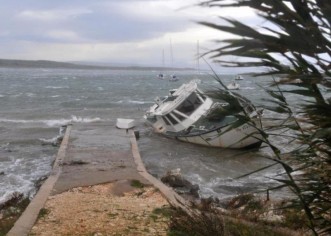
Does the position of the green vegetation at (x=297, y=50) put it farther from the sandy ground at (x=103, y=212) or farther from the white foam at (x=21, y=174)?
the white foam at (x=21, y=174)

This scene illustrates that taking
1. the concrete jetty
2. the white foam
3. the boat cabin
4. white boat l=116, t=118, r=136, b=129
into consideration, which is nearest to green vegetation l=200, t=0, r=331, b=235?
the concrete jetty

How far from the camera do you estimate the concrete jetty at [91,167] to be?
9016mm

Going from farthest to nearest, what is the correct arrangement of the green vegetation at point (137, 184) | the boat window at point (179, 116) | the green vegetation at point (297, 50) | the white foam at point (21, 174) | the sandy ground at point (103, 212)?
the boat window at point (179, 116)
the white foam at point (21, 174)
the green vegetation at point (137, 184)
the sandy ground at point (103, 212)
the green vegetation at point (297, 50)

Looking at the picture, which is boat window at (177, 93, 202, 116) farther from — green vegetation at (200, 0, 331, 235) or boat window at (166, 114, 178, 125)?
green vegetation at (200, 0, 331, 235)

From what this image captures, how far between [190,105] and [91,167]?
10102 mm

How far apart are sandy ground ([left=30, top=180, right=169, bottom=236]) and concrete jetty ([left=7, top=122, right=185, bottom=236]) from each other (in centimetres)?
22

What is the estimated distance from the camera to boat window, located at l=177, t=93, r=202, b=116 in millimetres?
22297

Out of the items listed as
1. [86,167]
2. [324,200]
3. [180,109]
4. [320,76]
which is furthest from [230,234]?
[180,109]

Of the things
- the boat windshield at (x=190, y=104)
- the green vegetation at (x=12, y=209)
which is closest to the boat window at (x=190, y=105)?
the boat windshield at (x=190, y=104)

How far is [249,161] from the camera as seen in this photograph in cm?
1795

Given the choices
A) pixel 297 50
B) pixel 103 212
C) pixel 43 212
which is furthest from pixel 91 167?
pixel 297 50

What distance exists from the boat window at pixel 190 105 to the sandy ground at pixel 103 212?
11723mm

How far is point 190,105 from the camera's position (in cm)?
2250

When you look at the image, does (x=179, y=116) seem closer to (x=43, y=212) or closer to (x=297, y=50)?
(x=43, y=212)
